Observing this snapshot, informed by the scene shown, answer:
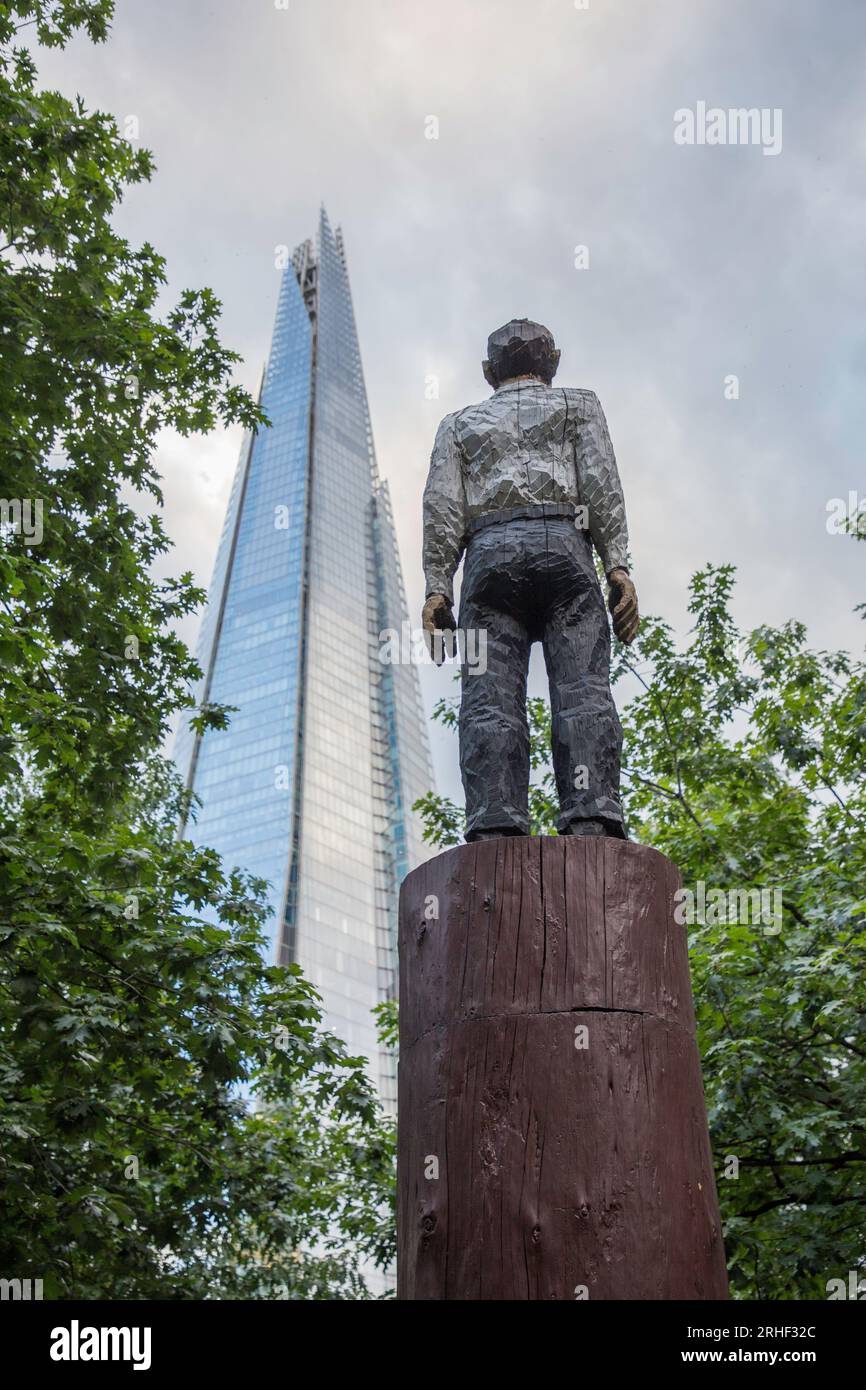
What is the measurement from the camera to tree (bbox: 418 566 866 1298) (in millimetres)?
8078

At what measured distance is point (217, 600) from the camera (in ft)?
330

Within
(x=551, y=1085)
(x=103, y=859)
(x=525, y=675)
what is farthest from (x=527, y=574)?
(x=103, y=859)

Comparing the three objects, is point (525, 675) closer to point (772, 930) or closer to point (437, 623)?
point (437, 623)

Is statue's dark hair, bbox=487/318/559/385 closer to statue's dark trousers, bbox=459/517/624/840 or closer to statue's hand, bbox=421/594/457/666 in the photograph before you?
statue's dark trousers, bbox=459/517/624/840

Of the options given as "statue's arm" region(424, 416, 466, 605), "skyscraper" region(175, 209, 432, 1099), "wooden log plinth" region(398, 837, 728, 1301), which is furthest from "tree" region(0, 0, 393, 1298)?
"skyscraper" region(175, 209, 432, 1099)

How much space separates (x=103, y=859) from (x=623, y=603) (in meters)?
4.10

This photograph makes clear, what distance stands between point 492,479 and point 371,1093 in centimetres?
560

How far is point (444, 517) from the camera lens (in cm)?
542

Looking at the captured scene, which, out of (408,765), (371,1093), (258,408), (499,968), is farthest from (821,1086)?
(408,765)

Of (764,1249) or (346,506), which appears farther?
Answer: (346,506)

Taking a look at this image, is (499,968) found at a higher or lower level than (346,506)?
lower

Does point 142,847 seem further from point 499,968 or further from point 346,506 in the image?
point 346,506

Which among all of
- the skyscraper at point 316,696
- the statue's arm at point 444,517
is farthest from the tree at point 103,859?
the skyscraper at point 316,696

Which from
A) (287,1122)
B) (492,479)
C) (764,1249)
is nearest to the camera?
(492,479)
